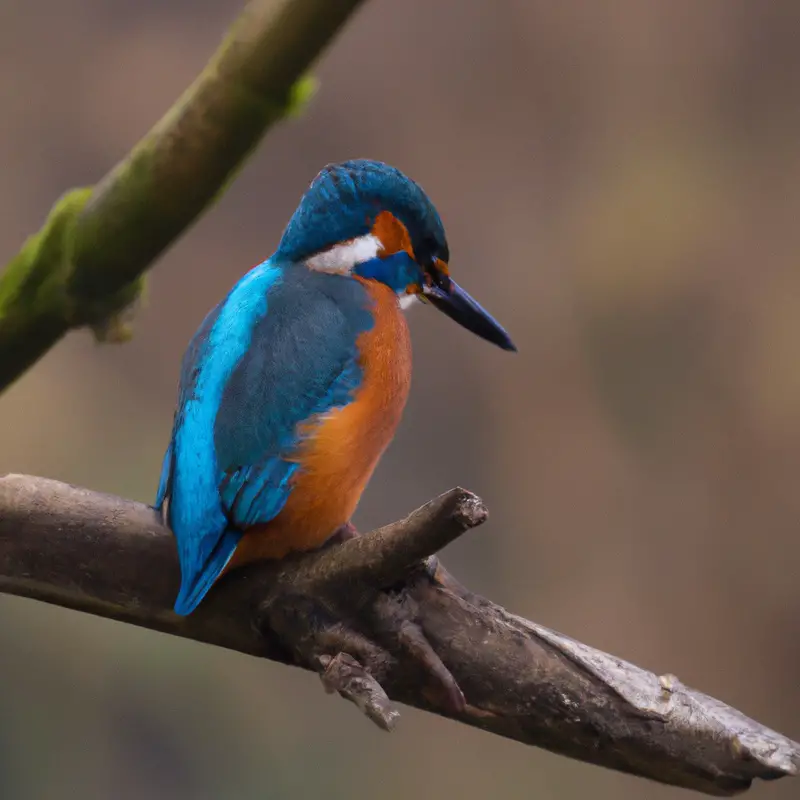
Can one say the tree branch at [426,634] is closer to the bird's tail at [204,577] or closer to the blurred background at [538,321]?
the bird's tail at [204,577]

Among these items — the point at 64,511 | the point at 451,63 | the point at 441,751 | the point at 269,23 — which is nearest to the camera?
the point at 269,23

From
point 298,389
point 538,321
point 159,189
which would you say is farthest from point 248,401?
point 538,321

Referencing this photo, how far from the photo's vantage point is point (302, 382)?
30.2 inches

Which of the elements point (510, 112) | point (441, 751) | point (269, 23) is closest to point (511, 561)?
point (441, 751)

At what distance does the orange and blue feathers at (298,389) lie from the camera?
74cm

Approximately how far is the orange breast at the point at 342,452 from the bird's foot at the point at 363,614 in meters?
0.03

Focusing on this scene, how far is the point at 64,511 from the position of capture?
2.54 ft

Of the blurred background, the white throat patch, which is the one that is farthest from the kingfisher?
the blurred background

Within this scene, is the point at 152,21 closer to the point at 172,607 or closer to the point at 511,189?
the point at 511,189

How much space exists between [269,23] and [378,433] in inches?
12.6

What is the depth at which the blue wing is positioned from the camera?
0.73 m

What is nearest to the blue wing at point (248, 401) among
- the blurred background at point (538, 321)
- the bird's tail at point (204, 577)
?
the bird's tail at point (204, 577)

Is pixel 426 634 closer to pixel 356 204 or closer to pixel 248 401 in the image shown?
pixel 248 401

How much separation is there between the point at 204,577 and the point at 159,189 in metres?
0.26
